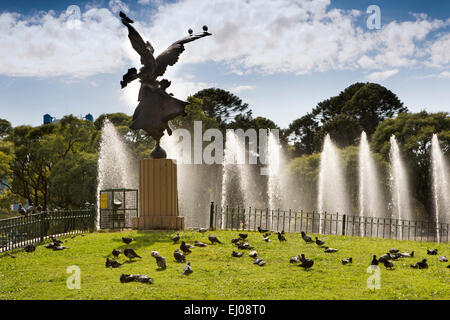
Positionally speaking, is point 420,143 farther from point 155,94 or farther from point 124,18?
point 124,18

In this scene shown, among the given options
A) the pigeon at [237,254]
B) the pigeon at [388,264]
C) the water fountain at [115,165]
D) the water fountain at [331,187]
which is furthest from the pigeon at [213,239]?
the water fountain at [331,187]

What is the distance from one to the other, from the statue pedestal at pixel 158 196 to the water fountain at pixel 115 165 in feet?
45.8

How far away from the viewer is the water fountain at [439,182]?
29797 mm

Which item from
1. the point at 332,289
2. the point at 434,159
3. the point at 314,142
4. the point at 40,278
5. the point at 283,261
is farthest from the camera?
the point at 314,142

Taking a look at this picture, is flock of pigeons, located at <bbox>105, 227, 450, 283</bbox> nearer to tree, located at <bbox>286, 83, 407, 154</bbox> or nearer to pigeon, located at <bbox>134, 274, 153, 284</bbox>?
pigeon, located at <bbox>134, 274, 153, 284</bbox>

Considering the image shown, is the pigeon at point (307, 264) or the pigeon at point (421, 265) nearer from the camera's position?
the pigeon at point (307, 264)

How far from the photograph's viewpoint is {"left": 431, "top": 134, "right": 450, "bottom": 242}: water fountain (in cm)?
2980

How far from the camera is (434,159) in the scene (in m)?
30.5

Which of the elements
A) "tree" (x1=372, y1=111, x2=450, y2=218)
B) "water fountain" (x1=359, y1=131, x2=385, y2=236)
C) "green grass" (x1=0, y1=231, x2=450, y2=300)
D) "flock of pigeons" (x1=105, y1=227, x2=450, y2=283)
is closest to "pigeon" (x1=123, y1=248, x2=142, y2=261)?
"flock of pigeons" (x1=105, y1=227, x2=450, y2=283)

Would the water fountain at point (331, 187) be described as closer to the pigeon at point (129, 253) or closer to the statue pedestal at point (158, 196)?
the statue pedestal at point (158, 196)

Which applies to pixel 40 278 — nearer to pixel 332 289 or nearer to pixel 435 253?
pixel 332 289

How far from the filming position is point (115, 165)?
1191 inches

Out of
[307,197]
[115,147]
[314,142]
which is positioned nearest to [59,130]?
[115,147]
